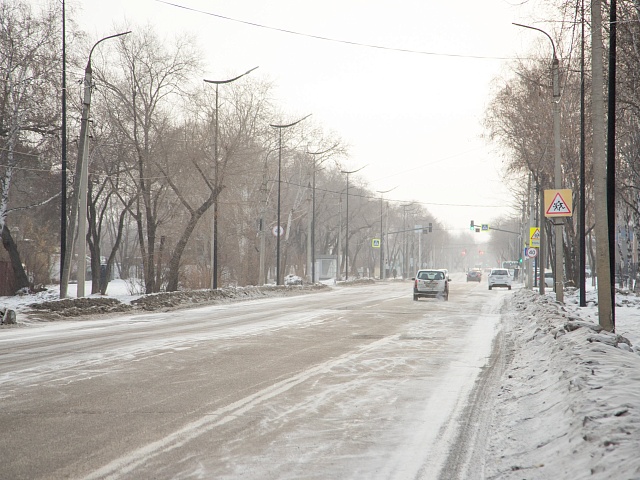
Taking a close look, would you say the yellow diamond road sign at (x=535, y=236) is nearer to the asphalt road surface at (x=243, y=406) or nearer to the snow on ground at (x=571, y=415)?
the asphalt road surface at (x=243, y=406)

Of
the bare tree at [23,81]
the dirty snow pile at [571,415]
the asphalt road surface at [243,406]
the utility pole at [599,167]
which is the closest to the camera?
the dirty snow pile at [571,415]

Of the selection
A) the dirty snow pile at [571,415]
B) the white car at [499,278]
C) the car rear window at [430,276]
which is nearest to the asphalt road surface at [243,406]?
the dirty snow pile at [571,415]

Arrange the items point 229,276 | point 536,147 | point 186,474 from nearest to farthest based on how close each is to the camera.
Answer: point 186,474 → point 536,147 → point 229,276

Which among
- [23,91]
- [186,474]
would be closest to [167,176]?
[23,91]

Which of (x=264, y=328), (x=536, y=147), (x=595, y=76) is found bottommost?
(x=264, y=328)

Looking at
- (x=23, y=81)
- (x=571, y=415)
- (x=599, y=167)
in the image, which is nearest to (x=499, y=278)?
(x=23, y=81)

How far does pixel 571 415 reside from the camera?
21.4 ft

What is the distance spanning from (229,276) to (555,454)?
53444 mm

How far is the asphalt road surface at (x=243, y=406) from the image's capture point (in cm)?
571

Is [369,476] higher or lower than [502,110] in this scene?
lower

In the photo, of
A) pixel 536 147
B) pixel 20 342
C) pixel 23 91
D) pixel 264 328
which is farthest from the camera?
pixel 536 147

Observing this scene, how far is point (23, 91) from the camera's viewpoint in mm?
34094

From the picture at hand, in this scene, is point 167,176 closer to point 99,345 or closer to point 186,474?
point 99,345

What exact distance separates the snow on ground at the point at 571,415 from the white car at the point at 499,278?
51554mm
